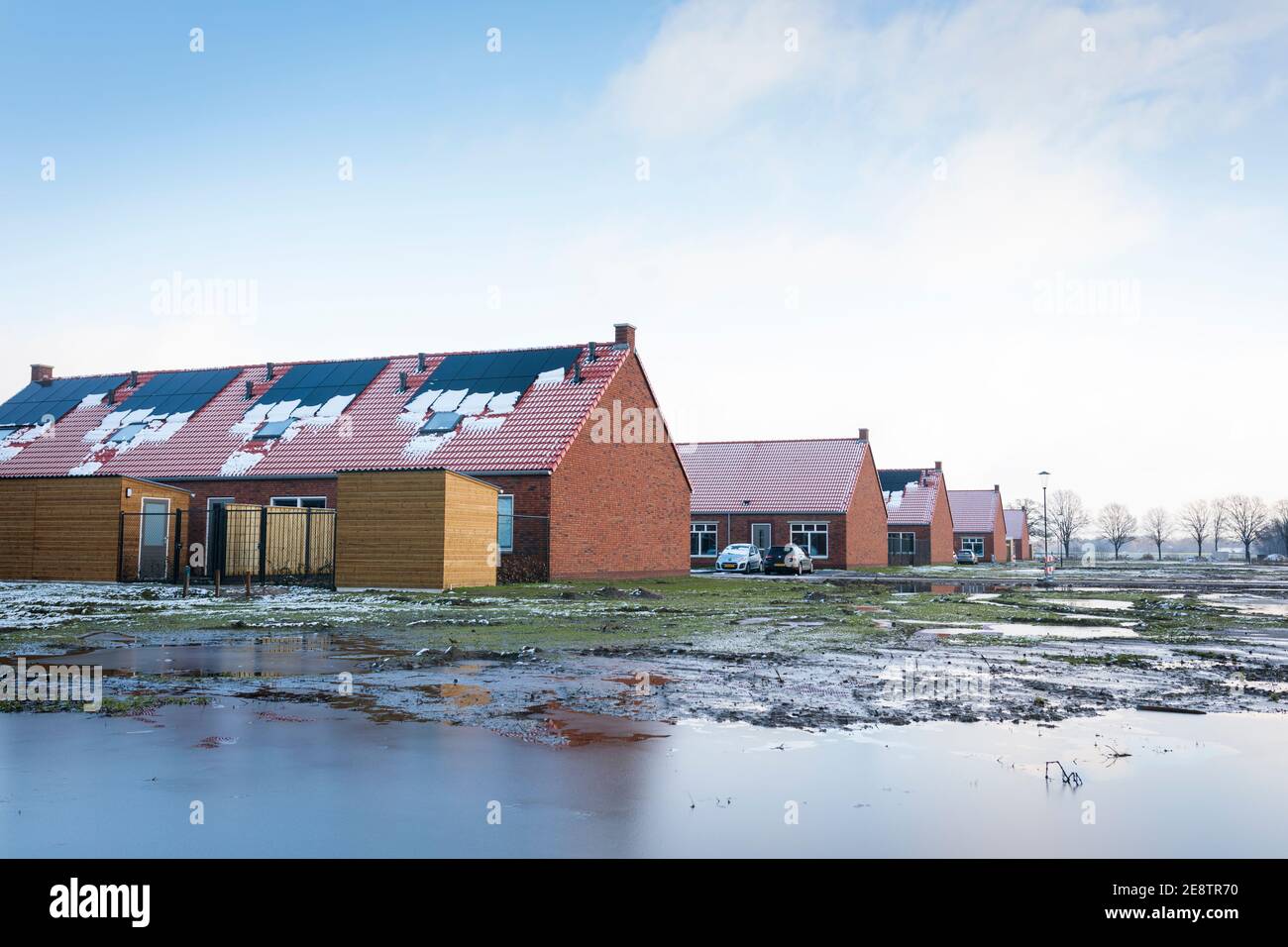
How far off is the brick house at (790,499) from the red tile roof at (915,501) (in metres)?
9.43

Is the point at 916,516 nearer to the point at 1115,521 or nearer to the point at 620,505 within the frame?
the point at 620,505

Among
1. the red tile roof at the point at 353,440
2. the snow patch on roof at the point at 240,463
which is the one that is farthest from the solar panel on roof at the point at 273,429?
the snow patch on roof at the point at 240,463

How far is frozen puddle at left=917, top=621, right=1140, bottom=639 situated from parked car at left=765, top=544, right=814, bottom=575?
28656 millimetres

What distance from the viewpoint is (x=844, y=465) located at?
56094 millimetres

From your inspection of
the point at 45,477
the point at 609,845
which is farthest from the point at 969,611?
the point at 45,477

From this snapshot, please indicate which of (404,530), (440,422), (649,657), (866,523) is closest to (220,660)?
(649,657)

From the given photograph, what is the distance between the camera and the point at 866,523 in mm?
57750

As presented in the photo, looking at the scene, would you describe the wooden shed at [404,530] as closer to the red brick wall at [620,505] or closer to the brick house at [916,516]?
the red brick wall at [620,505]

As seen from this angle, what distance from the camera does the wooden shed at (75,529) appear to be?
29484mm

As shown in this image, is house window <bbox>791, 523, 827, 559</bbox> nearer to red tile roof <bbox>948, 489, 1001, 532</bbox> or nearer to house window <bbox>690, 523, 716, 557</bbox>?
house window <bbox>690, 523, 716, 557</bbox>

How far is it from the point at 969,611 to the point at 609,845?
56.7 ft

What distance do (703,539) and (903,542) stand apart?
61.8 feet

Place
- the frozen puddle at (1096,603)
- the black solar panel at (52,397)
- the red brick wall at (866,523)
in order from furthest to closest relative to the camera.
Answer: the red brick wall at (866,523) → the black solar panel at (52,397) → the frozen puddle at (1096,603)
